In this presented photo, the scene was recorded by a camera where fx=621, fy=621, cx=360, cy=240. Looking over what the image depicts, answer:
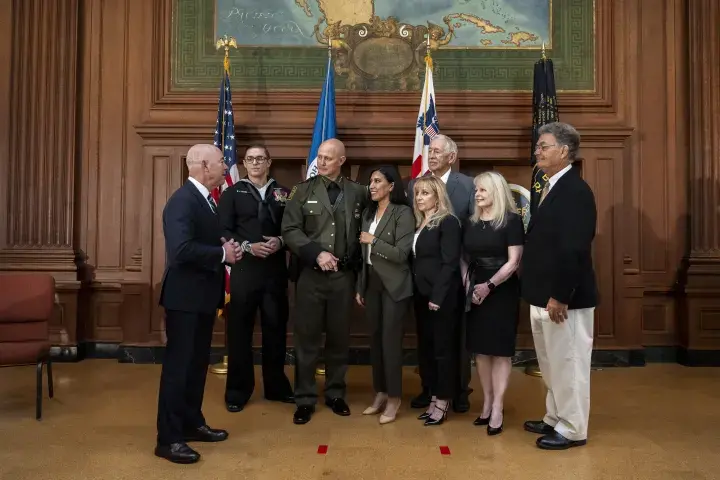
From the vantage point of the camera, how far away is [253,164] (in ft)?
14.5

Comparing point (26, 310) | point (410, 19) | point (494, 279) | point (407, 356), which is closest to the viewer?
point (494, 279)

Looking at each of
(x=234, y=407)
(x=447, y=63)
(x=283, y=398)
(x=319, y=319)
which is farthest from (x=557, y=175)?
(x=447, y=63)

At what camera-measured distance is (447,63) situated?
6.12 m

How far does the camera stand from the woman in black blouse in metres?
3.78

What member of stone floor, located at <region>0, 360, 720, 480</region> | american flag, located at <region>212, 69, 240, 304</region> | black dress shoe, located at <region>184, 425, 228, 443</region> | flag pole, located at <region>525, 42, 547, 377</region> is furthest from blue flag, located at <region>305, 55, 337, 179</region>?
black dress shoe, located at <region>184, 425, 228, 443</region>

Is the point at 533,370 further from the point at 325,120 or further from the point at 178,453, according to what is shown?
the point at 178,453

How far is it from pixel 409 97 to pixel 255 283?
2.72 metres

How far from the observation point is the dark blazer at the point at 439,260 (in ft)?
12.4

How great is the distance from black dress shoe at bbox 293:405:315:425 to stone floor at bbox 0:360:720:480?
0.17 feet

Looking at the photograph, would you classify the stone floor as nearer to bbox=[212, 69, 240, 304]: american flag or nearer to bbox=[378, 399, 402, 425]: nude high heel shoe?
bbox=[378, 399, 402, 425]: nude high heel shoe

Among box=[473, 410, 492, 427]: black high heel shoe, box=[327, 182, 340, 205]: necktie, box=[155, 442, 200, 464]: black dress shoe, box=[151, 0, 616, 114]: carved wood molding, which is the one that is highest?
box=[151, 0, 616, 114]: carved wood molding

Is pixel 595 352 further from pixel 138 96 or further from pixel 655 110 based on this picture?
pixel 138 96

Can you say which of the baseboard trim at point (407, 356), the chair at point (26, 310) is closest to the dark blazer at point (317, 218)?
the chair at point (26, 310)

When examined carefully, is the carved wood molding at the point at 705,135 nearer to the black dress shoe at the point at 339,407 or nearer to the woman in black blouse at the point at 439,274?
the woman in black blouse at the point at 439,274
